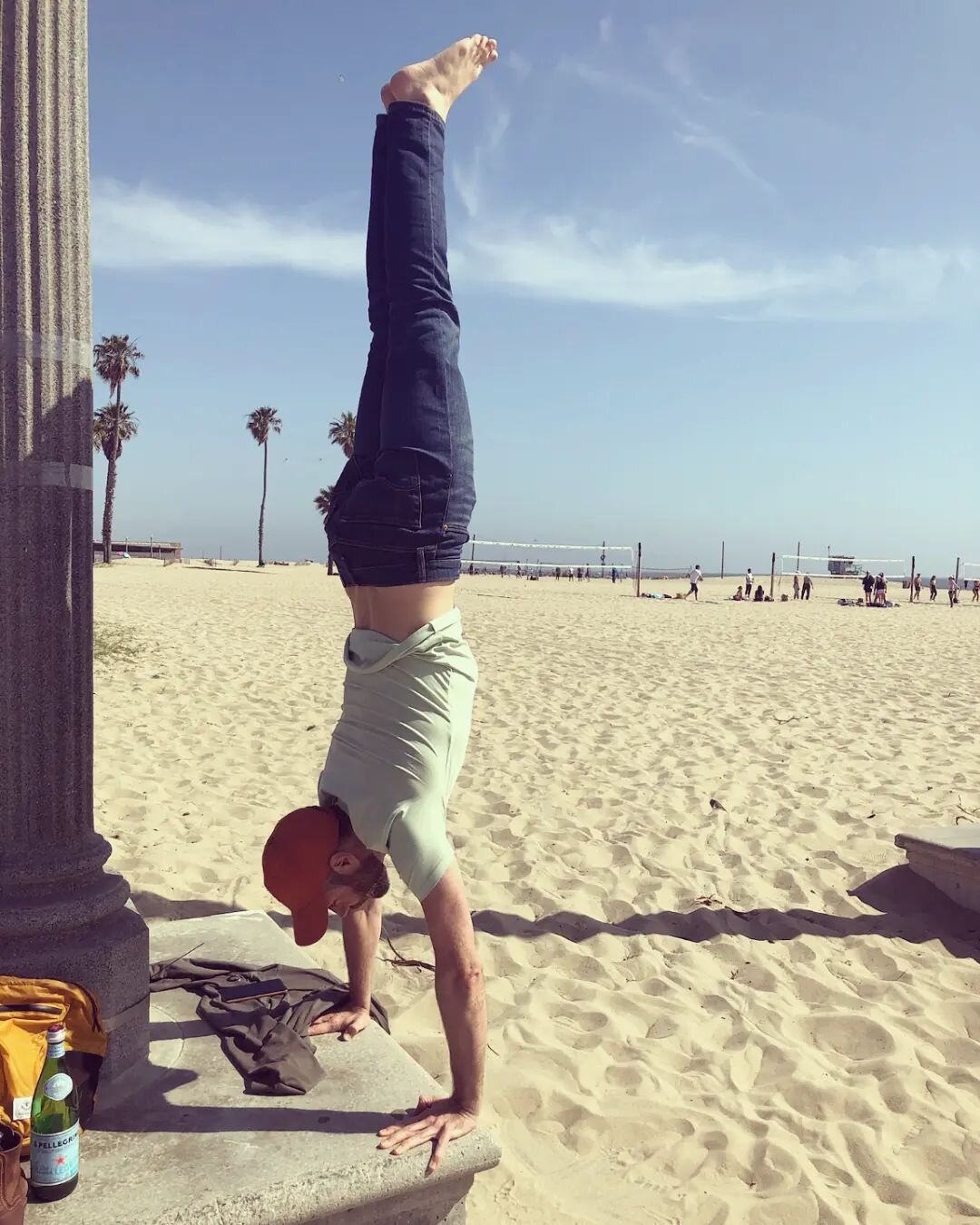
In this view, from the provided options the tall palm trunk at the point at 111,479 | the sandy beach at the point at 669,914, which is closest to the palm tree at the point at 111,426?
the tall palm trunk at the point at 111,479

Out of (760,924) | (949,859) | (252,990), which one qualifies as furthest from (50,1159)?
(949,859)

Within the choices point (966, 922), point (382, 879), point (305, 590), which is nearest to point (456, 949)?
point (382, 879)

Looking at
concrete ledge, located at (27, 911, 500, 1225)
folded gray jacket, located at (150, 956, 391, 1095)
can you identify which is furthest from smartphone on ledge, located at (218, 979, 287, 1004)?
concrete ledge, located at (27, 911, 500, 1225)

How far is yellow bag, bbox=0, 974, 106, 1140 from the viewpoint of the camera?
84.4 inches

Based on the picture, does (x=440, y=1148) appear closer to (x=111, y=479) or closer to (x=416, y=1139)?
(x=416, y=1139)

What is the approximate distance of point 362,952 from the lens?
9.84 feet

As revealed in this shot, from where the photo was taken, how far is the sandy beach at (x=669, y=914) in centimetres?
278

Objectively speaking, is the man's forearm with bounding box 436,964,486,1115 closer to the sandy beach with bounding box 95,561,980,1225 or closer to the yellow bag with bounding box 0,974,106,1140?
the sandy beach with bounding box 95,561,980,1225

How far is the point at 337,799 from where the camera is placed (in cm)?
252

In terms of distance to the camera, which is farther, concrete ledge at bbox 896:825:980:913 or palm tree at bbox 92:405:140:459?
palm tree at bbox 92:405:140:459

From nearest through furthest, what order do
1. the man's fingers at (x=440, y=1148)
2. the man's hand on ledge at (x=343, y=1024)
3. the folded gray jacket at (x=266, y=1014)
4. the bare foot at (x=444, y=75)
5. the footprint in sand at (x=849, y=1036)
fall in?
the man's fingers at (x=440, y=1148)
the bare foot at (x=444, y=75)
the folded gray jacket at (x=266, y=1014)
the man's hand on ledge at (x=343, y=1024)
the footprint in sand at (x=849, y=1036)

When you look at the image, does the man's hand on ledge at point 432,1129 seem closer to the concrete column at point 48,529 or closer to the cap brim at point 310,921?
the cap brim at point 310,921

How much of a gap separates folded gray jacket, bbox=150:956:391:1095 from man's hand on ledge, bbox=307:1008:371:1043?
0.09ft

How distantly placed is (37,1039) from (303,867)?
72 cm
